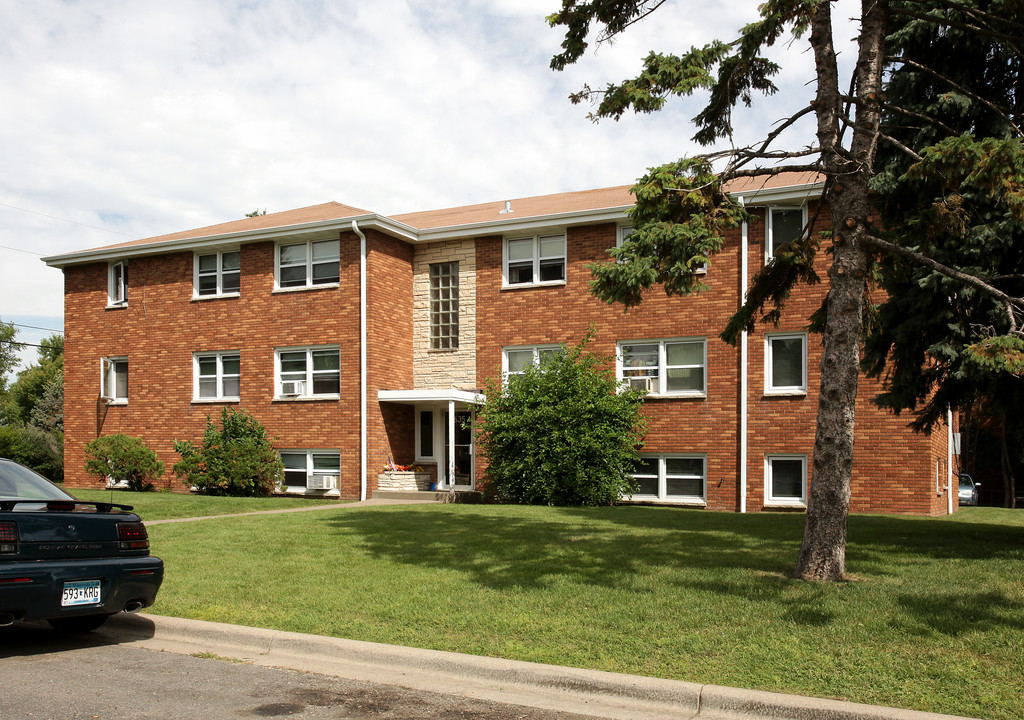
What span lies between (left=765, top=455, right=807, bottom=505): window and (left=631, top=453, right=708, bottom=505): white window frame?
1.39 metres

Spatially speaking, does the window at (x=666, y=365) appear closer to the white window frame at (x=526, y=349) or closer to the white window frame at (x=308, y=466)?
the white window frame at (x=526, y=349)

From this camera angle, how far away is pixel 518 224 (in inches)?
859

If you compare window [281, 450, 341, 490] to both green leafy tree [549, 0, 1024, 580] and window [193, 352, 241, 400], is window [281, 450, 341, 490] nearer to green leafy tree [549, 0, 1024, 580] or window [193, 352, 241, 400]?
window [193, 352, 241, 400]

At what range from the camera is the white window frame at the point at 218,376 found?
23.9 m

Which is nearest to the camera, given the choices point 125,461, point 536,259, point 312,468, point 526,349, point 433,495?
point 433,495

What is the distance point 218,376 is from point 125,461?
3.22m

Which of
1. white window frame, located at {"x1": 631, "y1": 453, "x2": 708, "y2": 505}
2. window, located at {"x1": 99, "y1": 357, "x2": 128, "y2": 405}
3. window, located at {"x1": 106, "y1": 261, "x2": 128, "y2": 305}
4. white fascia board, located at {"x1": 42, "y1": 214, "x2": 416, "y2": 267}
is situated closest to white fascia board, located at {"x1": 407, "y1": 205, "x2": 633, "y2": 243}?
white fascia board, located at {"x1": 42, "y1": 214, "x2": 416, "y2": 267}

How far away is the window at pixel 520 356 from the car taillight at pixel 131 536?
14.9 meters

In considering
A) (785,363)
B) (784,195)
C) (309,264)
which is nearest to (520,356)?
(309,264)

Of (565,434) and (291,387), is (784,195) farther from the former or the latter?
(291,387)

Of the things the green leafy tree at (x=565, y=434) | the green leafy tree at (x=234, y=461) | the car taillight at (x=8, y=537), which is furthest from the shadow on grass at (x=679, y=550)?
the green leafy tree at (x=234, y=461)

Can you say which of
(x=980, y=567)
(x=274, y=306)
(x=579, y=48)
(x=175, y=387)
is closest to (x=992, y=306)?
(x=980, y=567)

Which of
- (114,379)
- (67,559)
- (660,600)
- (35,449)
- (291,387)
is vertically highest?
(114,379)

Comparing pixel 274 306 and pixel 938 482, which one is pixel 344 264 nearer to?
pixel 274 306
